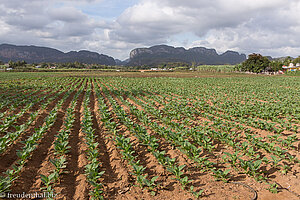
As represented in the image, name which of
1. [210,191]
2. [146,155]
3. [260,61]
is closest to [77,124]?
[146,155]

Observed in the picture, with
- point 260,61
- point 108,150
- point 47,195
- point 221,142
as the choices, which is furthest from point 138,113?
point 260,61

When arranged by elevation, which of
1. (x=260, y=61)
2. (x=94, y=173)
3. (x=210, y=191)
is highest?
(x=260, y=61)

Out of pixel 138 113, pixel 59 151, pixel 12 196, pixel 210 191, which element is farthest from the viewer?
pixel 138 113

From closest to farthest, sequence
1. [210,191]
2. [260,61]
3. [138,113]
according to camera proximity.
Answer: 1. [210,191]
2. [138,113]
3. [260,61]

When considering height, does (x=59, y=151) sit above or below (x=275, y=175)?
above

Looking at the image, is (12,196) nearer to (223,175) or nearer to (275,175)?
(223,175)

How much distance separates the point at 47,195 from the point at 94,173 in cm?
106

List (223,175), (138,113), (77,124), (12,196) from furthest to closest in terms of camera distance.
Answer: (138,113), (77,124), (223,175), (12,196)

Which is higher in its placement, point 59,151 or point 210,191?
point 59,151

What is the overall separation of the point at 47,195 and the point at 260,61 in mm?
92906

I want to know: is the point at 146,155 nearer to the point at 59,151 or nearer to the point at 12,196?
the point at 59,151

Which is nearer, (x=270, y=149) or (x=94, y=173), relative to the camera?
(x=94, y=173)

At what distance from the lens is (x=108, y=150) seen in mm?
6086

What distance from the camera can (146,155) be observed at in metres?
5.73
